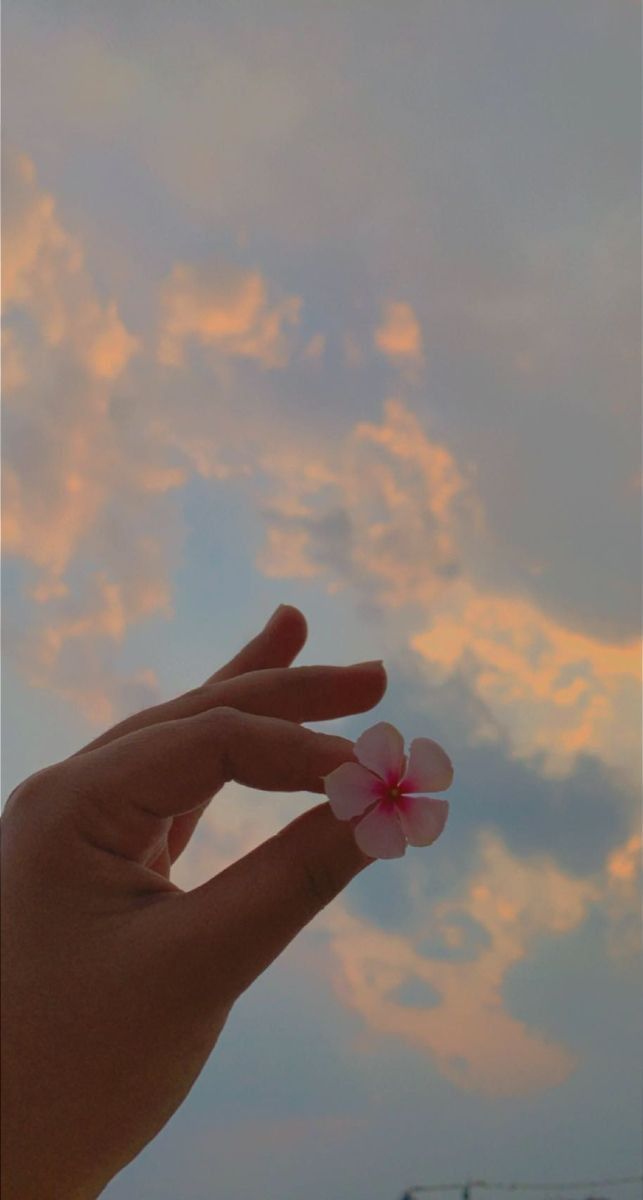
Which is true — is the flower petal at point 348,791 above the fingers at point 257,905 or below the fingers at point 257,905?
above

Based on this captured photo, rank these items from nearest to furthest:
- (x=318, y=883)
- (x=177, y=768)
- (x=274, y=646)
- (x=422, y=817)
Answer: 1. (x=318, y=883)
2. (x=177, y=768)
3. (x=422, y=817)
4. (x=274, y=646)

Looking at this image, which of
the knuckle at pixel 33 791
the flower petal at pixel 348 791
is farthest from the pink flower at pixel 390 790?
the knuckle at pixel 33 791

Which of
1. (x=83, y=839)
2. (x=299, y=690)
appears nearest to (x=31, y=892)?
(x=83, y=839)

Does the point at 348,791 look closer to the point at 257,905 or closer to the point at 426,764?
the point at 257,905

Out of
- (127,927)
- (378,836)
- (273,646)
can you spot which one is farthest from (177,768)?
(273,646)

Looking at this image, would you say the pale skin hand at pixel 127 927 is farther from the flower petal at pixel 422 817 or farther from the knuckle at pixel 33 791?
the flower petal at pixel 422 817

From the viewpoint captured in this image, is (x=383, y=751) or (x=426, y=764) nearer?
(x=383, y=751)

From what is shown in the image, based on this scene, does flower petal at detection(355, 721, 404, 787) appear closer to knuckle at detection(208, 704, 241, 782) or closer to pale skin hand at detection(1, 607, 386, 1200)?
pale skin hand at detection(1, 607, 386, 1200)
